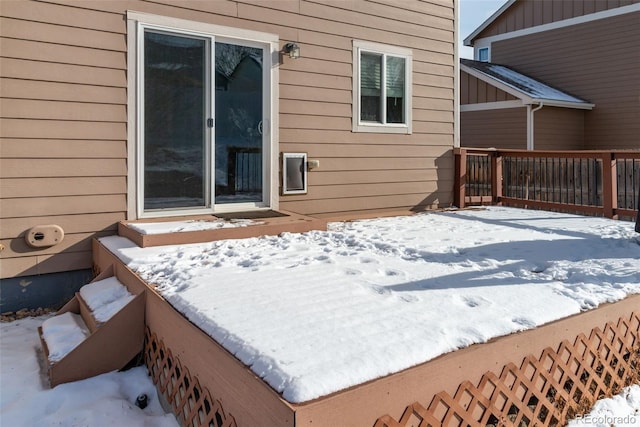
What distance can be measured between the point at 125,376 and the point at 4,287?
172 centimetres

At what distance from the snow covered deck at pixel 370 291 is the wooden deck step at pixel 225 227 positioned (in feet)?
0.31

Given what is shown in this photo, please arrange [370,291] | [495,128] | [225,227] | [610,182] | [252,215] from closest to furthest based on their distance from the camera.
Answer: [370,291], [225,227], [252,215], [610,182], [495,128]

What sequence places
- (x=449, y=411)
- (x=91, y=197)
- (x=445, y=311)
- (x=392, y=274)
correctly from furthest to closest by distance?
(x=91, y=197) → (x=392, y=274) → (x=445, y=311) → (x=449, y=411)

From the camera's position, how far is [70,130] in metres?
3.83

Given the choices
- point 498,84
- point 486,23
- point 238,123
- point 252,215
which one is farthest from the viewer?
point 486,23

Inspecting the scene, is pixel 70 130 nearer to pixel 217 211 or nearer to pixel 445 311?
pixel 217 211

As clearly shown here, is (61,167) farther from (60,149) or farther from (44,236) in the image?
(44,236)

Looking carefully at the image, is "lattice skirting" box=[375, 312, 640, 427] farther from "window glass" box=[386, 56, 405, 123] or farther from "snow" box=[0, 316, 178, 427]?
"window glass" box=[386, 56, 405, 123]

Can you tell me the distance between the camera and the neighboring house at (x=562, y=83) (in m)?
11.4

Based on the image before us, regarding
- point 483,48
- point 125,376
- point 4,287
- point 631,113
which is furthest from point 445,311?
point 483,48

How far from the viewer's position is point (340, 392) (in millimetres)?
1486

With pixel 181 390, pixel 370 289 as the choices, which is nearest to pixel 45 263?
pixel 181 390

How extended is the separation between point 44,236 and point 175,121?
4.65 feet

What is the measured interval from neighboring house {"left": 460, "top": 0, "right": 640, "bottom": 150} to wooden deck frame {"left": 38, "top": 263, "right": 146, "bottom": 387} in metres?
10.7
